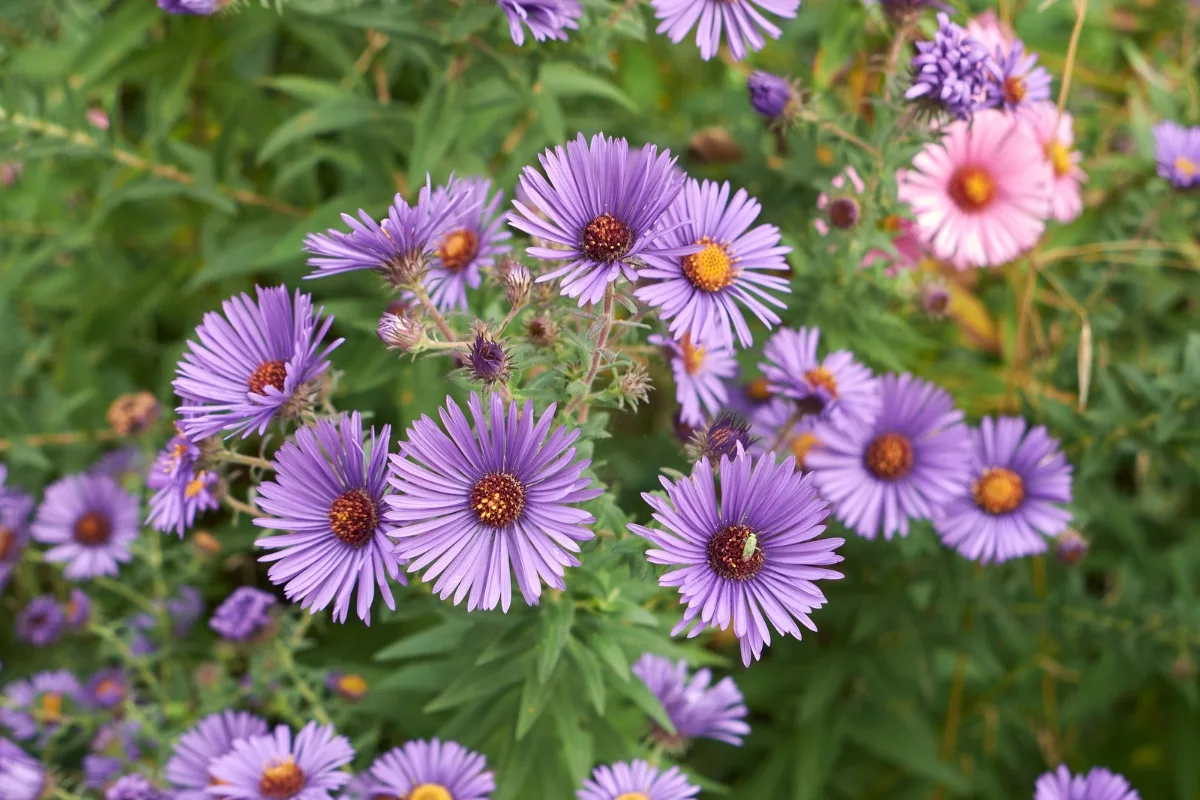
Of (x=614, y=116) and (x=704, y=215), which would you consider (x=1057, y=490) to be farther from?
(x=614, y=116)

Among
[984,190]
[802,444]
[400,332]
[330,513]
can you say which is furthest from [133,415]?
[984,190]

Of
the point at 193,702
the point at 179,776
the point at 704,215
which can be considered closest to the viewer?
the point at 704,215

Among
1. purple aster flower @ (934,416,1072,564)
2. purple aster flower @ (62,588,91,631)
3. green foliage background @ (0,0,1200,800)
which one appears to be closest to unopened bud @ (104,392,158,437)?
green foliage background @ (0,0,1200,800)

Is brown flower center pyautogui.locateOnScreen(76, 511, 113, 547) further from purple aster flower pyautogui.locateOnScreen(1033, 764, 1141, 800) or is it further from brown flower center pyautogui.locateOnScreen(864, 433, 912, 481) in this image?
purple aster flower pyautogui.locateOnScreen(1033, 764, 1141, 800)

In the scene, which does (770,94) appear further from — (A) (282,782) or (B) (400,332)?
(A) (282,782)

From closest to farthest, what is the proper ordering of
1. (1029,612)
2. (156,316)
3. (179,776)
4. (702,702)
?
(179,776)
(702,702)
(1029,612)
(156,316)

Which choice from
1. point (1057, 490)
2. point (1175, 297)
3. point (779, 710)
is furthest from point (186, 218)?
point (1175, 297)

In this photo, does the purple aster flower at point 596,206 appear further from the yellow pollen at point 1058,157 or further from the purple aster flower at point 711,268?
the yellow pollen at point 1058,157
